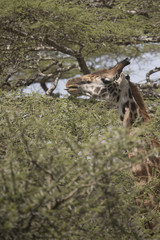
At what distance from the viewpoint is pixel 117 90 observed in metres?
4.53

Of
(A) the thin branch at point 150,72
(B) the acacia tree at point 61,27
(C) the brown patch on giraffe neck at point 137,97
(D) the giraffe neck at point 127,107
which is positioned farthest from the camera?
(A) the thin branch at point 150,72

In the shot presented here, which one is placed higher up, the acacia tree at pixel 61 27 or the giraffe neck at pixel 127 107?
the giraffe neck at pixel 127 107

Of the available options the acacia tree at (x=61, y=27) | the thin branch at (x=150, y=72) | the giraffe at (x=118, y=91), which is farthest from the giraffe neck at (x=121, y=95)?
the thin branch at (x=150, y=72)

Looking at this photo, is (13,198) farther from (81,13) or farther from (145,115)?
(81,13)

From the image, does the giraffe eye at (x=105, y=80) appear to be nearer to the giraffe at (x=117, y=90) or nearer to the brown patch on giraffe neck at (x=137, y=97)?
the giraffe at (x=117, y=90)

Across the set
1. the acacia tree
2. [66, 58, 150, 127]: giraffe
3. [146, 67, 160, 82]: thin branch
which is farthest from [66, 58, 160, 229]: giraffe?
[146, 67, 160, 82]: thin branch

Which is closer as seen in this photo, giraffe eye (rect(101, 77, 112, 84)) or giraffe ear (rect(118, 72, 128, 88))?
giraffe ear (rect(118, 72, 128, 88))

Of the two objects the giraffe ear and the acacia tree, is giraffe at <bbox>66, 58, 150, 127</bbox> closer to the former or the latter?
the giraffe ear

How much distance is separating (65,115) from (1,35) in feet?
12.4

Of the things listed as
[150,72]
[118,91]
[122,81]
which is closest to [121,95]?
[118,91]

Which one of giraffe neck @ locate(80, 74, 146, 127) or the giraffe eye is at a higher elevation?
the giraffe eye

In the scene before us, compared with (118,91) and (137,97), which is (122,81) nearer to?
(118,91)

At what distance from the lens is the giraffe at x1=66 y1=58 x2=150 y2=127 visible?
4.36m

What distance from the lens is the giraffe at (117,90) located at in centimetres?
436
